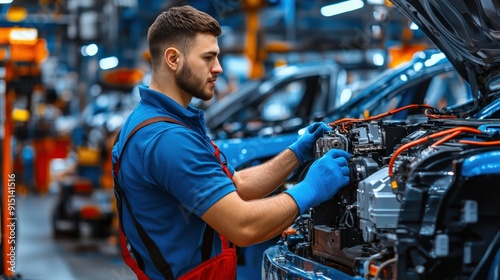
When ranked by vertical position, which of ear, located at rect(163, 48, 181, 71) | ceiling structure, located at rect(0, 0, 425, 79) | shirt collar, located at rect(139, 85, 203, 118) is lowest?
shirt collar, located at rect(139, 85, 203, 118)

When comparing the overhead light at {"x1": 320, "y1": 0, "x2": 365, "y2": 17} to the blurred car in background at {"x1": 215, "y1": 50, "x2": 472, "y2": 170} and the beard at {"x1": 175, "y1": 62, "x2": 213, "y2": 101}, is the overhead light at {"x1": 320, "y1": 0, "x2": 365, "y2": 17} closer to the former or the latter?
the blurred car in background at {"x1": 215, "y1": 50, "x2": 472, "y2": 170}

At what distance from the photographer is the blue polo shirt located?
269cm

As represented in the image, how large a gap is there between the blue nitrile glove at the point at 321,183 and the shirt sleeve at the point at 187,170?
28 cm

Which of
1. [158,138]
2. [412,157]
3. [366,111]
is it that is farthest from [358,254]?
[366,111]

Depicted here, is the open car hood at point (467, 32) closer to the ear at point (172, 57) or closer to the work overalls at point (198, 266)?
the ear at point (172, 57)

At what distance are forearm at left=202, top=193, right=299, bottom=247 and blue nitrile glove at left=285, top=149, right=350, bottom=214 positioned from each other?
0.04m

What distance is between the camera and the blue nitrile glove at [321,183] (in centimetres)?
284

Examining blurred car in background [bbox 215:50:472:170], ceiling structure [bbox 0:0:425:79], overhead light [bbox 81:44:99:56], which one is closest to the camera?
blurred car in background [bbox 215:50:472:170]

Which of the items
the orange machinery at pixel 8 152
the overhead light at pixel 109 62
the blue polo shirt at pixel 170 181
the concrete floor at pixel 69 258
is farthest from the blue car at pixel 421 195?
the overhead light at pixel 109 62

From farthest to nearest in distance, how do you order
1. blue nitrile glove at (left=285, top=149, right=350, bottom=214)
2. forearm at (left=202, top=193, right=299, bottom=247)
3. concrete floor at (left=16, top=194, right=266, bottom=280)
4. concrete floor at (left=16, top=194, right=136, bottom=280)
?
concrete floor at (left=16, top=194, right=136, bottom=280), concrete floor at (left=16, top=194, right=266, bottom=280), blue nitrile glove at (left=285, top=149, right=350, bottom=214), forearm at (left=202, top=193, right=299, bottom=247)

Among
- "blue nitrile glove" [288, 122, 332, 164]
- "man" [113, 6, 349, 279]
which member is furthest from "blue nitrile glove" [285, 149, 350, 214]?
"blue nitrile glove" [288, 122, 332, 164]

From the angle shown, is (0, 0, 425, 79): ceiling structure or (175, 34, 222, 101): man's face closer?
(175, 34, 222, 101): man's face

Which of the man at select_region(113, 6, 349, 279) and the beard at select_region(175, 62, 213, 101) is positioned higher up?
the beard at select_region(175, 62, 213, 101)

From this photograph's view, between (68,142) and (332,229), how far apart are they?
1697 centimetres
